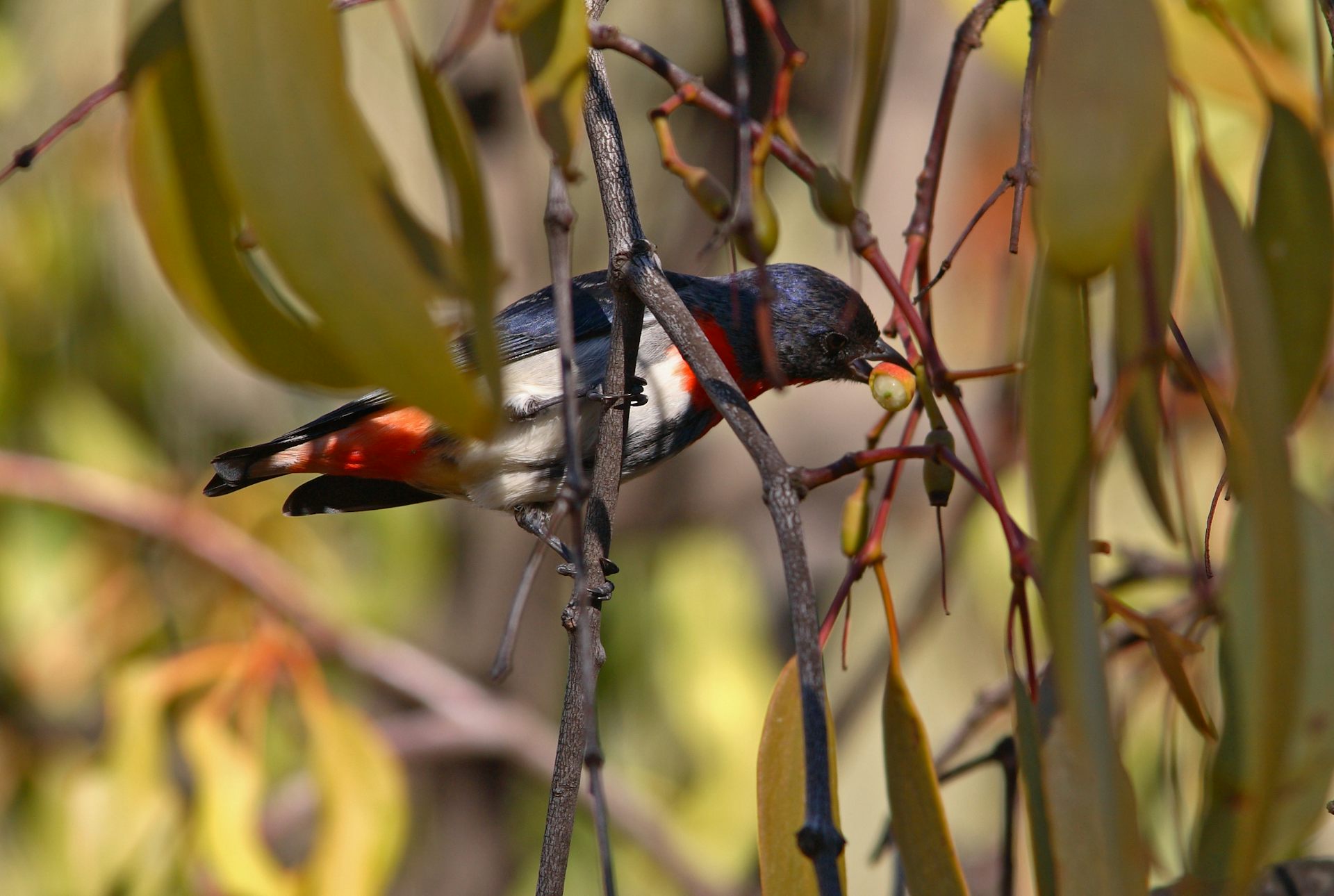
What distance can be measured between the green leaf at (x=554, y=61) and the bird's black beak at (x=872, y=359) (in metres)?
1.74

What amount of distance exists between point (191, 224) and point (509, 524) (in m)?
3.32

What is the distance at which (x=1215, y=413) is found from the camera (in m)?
1.03

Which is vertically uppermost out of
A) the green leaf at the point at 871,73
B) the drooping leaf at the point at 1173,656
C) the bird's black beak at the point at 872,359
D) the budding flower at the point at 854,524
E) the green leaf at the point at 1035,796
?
the bird's black beak at the point at 872,359

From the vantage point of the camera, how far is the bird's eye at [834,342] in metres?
2.55

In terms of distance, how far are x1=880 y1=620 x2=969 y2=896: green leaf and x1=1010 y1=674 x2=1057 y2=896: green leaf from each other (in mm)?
102

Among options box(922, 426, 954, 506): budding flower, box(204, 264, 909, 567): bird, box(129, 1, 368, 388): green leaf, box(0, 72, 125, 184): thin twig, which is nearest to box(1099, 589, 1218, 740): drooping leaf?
box(922, 426, 954, 506): budding flower

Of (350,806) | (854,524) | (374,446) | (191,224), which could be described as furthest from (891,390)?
(350,806)

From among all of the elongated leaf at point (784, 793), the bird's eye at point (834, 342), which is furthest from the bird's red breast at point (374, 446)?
the elongated leaf at point (784, 793)

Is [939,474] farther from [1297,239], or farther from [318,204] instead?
[318,204]

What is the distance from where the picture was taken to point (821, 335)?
257 cm

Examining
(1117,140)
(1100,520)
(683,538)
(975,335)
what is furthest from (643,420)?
(1100,520)

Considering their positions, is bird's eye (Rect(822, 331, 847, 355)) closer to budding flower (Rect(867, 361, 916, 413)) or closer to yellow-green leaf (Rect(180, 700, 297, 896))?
budding flower (Rect(867, 361, 916, 413))

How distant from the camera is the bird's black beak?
2586mm

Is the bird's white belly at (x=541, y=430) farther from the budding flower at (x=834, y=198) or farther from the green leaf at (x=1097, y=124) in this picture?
the green leaf at (x=1097, y=124)
